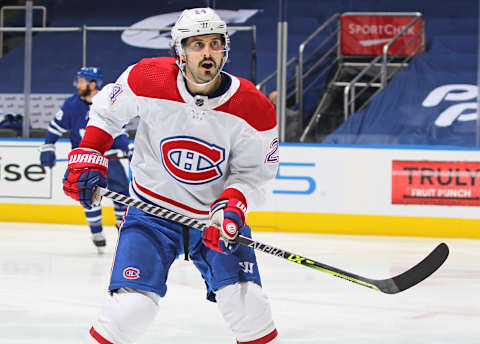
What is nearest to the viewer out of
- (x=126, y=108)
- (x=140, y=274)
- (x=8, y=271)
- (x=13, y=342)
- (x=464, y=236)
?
(x=140, y=274)

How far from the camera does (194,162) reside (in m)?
2.34

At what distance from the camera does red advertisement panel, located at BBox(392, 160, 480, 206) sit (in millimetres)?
6762

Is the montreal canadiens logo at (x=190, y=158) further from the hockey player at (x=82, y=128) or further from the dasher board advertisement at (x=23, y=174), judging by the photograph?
the dasher board advertisement at (x=23, y=174)

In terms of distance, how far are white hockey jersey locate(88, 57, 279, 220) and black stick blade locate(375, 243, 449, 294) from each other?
434 mm

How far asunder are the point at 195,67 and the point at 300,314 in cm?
164

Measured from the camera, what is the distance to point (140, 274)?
2203mm

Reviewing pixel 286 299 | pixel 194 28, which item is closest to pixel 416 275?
pixel 194 28

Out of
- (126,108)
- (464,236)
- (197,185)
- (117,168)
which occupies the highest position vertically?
(126,108)

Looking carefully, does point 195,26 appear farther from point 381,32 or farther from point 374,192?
point 381,32

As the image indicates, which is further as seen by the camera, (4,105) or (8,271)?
(4,105)

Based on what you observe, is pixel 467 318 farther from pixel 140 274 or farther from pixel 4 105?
pixel 4 105

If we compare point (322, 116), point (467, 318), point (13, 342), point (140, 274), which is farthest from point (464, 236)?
point (140, 274)

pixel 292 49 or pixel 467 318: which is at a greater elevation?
pixel 292 49

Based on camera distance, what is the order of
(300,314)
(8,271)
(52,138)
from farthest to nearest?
(52,138) → (8,271) → (300,314)
